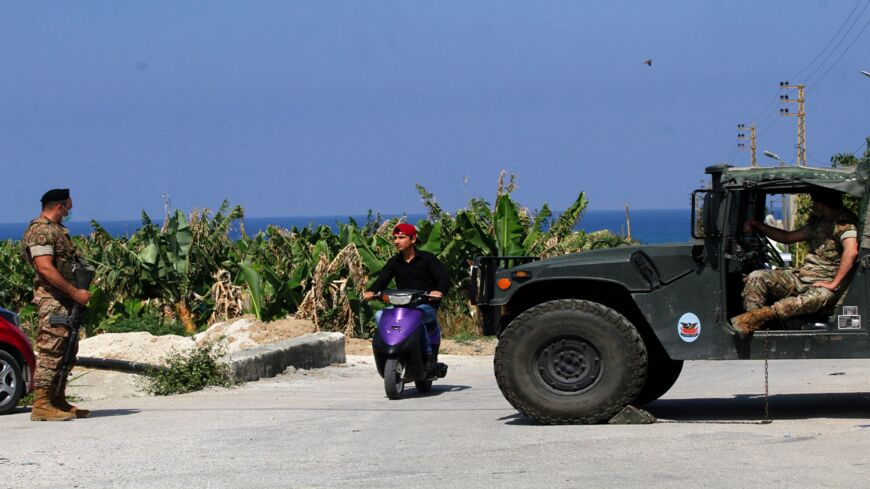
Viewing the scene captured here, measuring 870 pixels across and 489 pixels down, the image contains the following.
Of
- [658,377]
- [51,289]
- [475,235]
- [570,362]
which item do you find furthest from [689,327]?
[475,235]

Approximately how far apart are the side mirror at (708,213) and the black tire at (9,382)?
20.4 feet

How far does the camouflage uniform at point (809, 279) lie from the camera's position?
9.89 m

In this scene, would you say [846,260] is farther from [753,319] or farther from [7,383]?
[7,383]

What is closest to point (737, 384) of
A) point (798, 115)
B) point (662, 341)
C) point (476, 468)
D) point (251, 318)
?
point (662, 341)

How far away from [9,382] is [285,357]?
4.57 metres

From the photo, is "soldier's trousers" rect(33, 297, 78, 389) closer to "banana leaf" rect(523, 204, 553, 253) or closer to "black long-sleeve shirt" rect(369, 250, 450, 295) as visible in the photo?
"black long-sleeve shirt" rect(369, 250, 450, 295)

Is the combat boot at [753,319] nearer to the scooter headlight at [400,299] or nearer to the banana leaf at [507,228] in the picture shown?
the scooter headlight at [400,299]

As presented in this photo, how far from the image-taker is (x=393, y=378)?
12883mm

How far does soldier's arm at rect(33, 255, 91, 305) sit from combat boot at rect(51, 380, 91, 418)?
79 centimetres

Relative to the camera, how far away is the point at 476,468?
8320 mm

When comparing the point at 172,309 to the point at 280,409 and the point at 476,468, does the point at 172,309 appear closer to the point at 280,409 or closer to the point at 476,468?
the point at 280,409

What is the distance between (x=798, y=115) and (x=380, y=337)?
5835 cm

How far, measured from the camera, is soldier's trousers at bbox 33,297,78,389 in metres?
11.0

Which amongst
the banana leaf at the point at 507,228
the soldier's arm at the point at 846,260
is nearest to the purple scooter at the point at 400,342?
the soldier's arm at the point at 846,260
